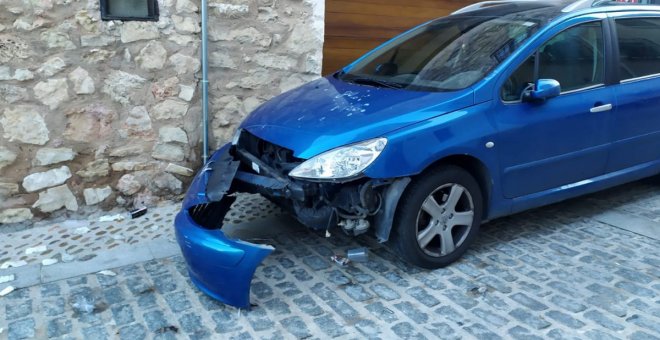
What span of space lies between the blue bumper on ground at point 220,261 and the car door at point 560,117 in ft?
6.03

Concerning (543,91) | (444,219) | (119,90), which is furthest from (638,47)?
(119,90)

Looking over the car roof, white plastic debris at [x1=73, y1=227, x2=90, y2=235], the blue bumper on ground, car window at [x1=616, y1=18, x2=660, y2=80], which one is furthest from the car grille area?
car window at [x1=616, y1=18, x2=660, y2=80]

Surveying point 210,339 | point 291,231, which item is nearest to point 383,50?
point 291,231

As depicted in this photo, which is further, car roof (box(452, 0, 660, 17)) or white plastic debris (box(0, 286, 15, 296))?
car roof (box(452, 0, 660, 17))

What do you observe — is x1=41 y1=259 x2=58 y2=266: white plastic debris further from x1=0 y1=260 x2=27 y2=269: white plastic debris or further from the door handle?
the door handle

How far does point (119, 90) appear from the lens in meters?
4.77

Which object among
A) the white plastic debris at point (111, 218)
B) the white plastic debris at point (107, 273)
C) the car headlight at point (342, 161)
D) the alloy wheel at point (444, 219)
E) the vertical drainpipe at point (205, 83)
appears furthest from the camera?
the vertical drainpipe at point (205, 83)

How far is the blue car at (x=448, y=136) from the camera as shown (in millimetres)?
3443

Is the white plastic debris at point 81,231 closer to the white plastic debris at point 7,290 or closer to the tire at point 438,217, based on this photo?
the white plastic debris at point 7,290

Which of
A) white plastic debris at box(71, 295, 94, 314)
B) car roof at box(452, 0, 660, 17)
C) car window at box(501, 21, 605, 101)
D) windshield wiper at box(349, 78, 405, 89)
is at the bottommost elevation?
white plastic debris at box(71, 295, 94, 314)

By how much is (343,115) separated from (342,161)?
1.34 ft

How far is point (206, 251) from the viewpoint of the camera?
3234 millimetres

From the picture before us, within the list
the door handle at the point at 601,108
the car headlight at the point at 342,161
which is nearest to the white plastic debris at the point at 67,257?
the car headlight at the point at 342,161

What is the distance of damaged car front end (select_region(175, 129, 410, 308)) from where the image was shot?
3.23 meters
